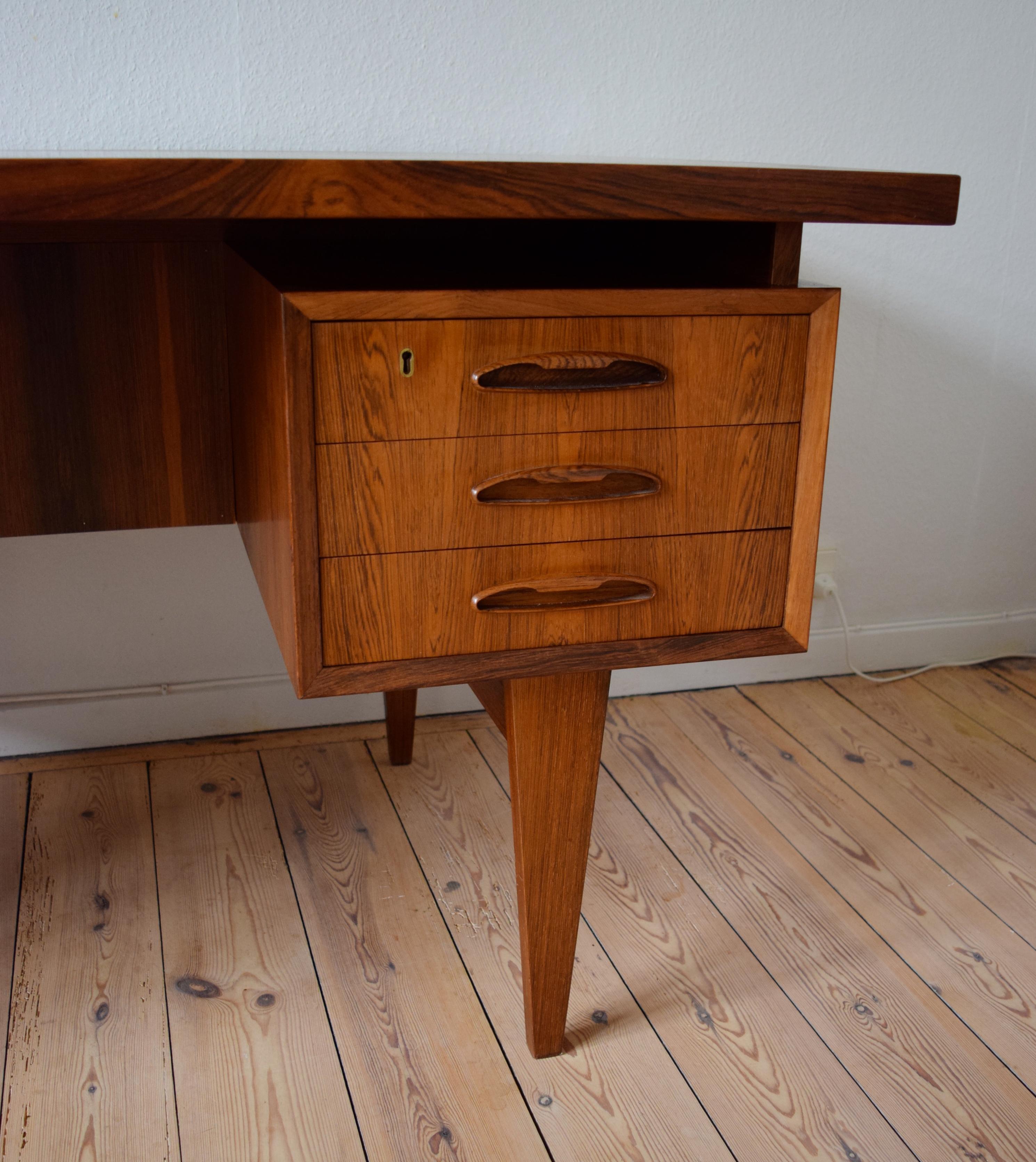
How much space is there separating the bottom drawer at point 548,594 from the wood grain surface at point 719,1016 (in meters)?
0.41

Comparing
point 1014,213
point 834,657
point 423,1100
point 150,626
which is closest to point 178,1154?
point 423,1100

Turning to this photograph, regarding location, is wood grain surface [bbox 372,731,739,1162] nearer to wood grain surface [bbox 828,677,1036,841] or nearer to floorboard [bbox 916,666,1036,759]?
wood grain surface [bbox 828,677,1036,841]

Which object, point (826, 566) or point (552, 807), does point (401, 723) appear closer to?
point (552, 807)

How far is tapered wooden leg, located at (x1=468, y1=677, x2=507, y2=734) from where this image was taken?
0.88 meters

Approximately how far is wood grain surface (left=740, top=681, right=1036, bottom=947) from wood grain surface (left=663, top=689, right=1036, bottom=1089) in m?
0.02

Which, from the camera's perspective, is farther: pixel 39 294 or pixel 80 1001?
pixel 39 294

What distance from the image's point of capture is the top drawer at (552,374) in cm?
68

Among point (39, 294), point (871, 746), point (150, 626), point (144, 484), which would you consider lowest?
point (871, 746)

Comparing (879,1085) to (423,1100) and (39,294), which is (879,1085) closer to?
(423,1100)

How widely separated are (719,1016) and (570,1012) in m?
0.14

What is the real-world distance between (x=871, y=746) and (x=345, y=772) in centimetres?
75

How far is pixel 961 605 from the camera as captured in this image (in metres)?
1.82

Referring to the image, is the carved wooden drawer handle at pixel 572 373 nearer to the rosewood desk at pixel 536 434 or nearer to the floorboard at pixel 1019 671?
the rosewood desk at pixel 536 434

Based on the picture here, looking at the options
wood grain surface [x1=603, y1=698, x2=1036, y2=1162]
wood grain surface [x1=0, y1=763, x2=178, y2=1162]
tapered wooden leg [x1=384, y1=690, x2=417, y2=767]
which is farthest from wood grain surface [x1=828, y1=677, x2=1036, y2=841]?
wood grain surface [x1=0, y1=763, x2=178, y2=1162]
